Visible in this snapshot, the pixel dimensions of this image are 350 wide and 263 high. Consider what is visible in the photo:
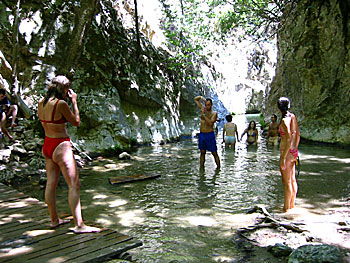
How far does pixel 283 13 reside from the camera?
1547 cm

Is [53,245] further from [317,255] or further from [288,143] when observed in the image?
[288,143]

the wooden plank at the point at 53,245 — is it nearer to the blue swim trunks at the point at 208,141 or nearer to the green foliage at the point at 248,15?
the blue swim trunks at the point at 208,141

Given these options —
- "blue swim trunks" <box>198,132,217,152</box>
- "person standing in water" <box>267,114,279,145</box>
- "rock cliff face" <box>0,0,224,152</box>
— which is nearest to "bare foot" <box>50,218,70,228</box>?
"blue swim trunks" <box>198,132,217,152</box>

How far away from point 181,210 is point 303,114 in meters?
11.7

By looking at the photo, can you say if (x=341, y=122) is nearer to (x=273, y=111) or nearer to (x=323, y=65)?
(x=323, y=65)

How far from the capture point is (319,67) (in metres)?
13.7

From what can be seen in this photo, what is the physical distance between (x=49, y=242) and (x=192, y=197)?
3120 millimetres

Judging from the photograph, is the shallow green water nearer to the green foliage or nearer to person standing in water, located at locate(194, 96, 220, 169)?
person standing in water, located at locate(194, 96, 220, 169)

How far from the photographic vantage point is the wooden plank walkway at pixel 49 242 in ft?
9.57

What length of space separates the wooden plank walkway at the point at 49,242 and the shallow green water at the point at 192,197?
0.49m

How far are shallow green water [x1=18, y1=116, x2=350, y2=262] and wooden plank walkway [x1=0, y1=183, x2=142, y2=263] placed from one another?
490 millimetres

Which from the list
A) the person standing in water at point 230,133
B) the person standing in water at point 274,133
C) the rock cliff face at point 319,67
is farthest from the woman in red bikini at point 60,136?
the person standing in water at point 274,133

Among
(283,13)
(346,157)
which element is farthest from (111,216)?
(283,13)

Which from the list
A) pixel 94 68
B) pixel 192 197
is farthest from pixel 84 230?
pixel 94 68
